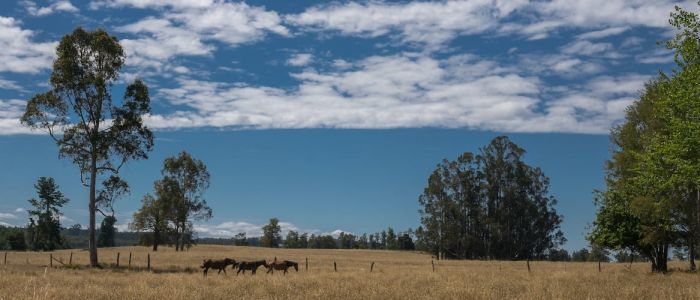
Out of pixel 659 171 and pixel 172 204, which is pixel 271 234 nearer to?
pixel 172 204

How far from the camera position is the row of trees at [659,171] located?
26.6 meters

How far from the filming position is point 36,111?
4044 centimetres

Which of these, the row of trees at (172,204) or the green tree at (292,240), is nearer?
the row of trees at (172,204)

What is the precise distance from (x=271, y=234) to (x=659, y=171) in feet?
439

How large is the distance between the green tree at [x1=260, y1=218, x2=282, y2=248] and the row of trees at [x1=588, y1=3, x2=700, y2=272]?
395ft

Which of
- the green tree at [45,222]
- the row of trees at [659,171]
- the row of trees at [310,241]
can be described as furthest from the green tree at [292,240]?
the row of trees at [659,171]

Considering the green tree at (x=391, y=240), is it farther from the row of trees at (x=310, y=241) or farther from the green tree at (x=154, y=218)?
the green tree at (x=154, y=218)

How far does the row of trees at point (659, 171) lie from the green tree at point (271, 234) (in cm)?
12037

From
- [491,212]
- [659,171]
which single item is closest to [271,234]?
[491,212]

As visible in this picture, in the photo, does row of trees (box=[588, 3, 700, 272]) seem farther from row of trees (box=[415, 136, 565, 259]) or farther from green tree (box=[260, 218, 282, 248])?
green tree (box=[260, 218, 282, 248])

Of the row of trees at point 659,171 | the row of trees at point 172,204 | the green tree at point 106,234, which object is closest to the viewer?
the row of trees at point 659,171

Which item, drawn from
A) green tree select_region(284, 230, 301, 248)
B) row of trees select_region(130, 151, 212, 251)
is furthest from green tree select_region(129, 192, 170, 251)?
green tree select_region(284, 230, 301, 248)

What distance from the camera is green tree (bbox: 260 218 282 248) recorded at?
158062 mm

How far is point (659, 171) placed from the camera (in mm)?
31078
